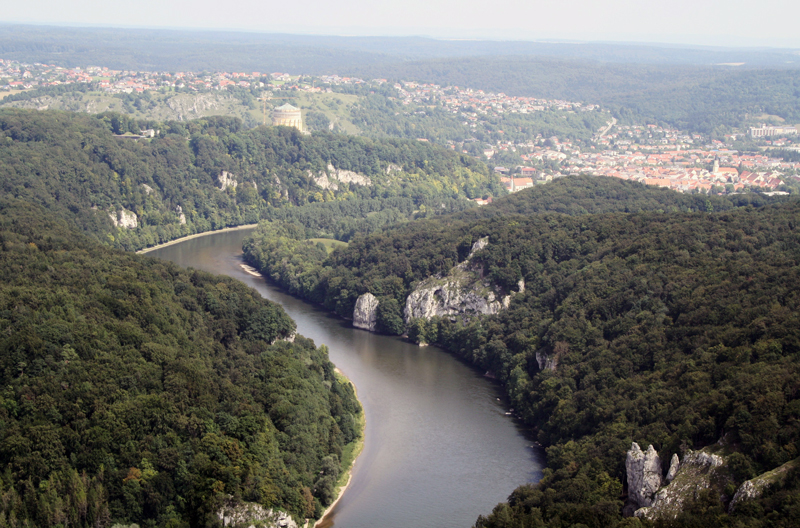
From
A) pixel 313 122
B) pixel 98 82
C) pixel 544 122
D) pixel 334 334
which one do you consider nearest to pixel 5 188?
pixel 334 334

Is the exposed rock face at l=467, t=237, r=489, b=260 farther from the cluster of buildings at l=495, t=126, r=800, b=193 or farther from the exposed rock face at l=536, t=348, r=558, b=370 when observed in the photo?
the cluster of buildings at l=495, t=126, r=800, b=193

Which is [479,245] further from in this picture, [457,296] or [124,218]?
[124,218]

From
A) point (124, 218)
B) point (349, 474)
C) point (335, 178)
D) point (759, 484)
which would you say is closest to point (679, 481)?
point (759, 484)

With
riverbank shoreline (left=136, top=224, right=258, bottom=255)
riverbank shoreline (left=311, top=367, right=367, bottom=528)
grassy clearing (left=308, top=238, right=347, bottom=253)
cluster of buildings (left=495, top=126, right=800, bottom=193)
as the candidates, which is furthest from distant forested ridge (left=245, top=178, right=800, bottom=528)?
cluster of buildings (left=495, top=126, right=800, bottom=193)

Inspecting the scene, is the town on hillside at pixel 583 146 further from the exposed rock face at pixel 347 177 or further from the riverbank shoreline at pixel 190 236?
the riverbank shoreline at pixel 190 236

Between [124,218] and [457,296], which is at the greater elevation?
[457,296]
